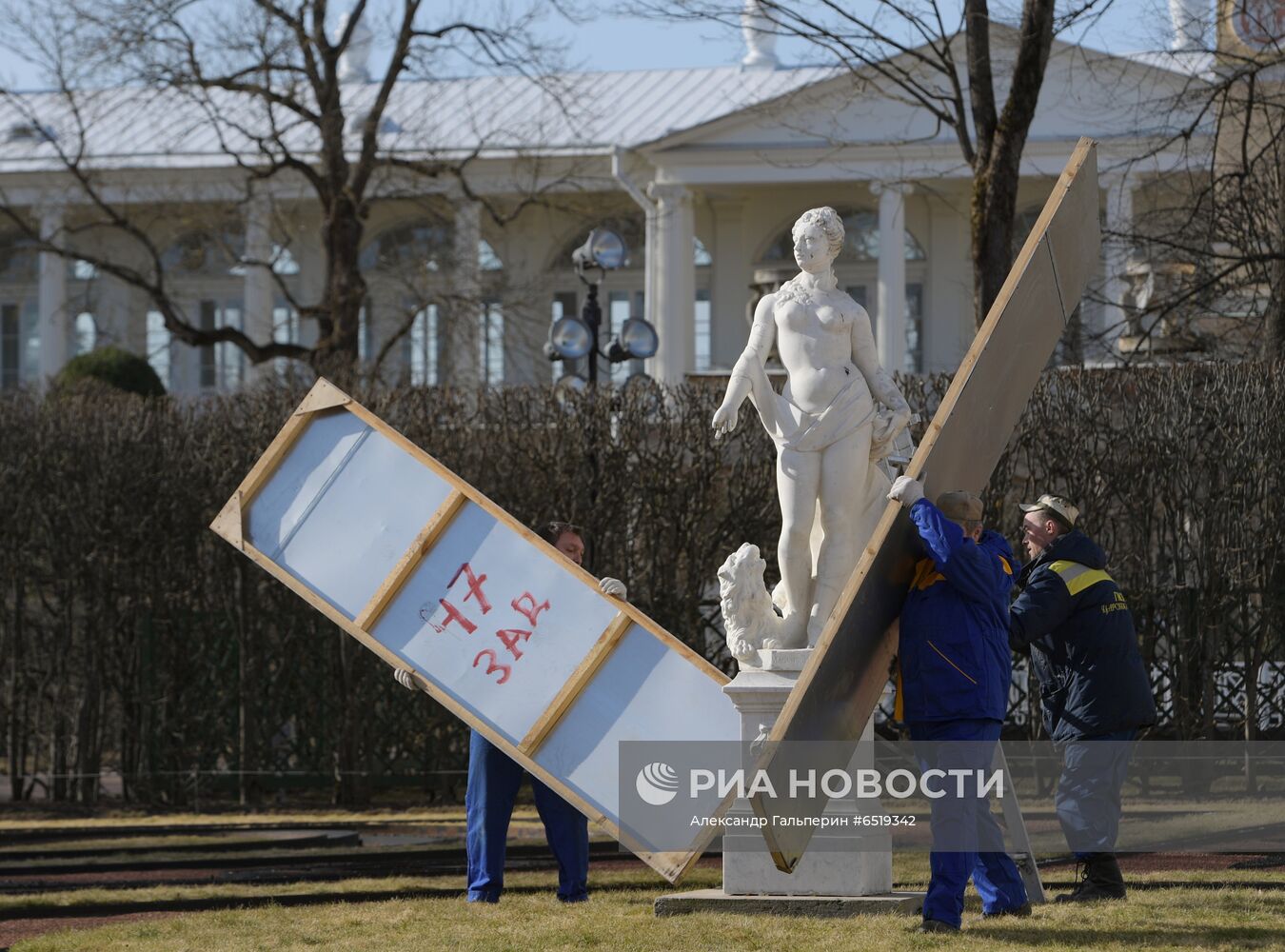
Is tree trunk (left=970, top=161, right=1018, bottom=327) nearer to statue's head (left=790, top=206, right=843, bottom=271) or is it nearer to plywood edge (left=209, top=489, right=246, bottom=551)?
statue's head (left=790, top=206, right=843, bottom=271)

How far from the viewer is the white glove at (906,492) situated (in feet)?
25.0

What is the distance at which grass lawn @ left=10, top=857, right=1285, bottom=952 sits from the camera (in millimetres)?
7770

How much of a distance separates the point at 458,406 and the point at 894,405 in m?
8.21

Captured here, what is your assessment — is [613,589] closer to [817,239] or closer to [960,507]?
[817,239]

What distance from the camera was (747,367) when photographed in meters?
9.01

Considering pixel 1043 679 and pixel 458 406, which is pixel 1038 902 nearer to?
pixel 1043 679

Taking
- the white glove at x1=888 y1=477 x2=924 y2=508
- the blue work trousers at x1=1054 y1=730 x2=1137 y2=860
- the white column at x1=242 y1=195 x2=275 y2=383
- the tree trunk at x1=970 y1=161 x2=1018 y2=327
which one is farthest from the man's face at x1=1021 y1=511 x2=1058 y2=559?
the white column at x1=242 y1=195 x2=275 y2=383

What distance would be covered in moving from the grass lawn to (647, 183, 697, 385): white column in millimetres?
24801

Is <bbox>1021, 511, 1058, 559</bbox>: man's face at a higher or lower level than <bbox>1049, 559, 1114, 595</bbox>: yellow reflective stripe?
higher

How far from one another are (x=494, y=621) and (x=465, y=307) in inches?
784

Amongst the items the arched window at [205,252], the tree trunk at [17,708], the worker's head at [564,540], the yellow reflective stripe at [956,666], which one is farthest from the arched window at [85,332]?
the yellow reflective stripe at [956,666]

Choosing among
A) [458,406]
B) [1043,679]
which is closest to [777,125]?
[458,406]

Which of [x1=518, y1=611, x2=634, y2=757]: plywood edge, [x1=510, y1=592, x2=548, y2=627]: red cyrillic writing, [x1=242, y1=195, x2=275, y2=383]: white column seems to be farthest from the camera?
[x1=242, y1=195, x2=275, y2=383]: white column

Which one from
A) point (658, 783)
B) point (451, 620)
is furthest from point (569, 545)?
point (658, 783)
